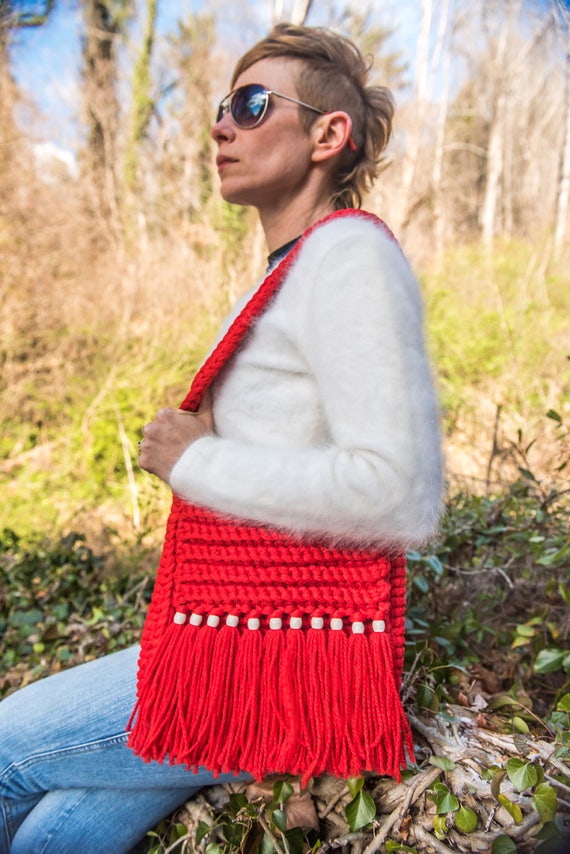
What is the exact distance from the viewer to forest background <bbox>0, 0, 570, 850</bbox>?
1947 mm

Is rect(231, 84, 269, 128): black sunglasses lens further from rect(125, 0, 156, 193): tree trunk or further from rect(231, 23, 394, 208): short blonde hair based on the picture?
rect(125, 0, 156, 193): tree trunk

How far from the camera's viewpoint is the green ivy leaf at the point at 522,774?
1.01m

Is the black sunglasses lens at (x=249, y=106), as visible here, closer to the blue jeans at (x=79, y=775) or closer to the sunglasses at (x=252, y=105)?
the sunglasses at (x=252, y=105)

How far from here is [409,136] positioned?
1115 centimetres

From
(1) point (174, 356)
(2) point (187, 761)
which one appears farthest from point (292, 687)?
(1) point (174, 356)

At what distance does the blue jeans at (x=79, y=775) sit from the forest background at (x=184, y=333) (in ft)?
1.89

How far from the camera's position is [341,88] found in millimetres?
1313

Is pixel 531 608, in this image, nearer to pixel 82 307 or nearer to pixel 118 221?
pixel 82 307

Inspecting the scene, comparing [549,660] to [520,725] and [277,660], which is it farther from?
[277,660]

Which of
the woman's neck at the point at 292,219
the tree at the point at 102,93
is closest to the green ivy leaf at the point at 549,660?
the woman's neck at the point at 292,219

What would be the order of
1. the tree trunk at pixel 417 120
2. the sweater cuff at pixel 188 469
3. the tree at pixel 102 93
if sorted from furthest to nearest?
the tree at pixel 102 93
the tree trunk at pixel 417 120
the sweater cuff at pixel 188 469

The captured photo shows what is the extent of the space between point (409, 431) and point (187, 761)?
0.64 meters

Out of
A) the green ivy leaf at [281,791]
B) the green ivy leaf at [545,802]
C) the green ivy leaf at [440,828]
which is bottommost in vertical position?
the green ivy leaf at [440,828]

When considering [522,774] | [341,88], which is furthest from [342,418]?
[341,88]
